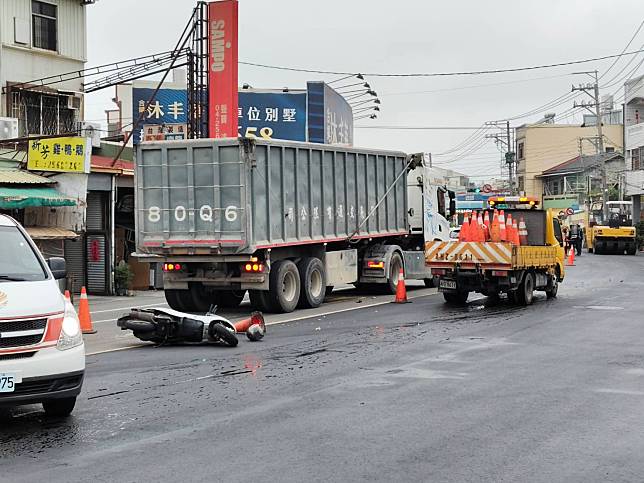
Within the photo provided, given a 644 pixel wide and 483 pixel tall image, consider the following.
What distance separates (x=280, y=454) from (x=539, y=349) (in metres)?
6.64

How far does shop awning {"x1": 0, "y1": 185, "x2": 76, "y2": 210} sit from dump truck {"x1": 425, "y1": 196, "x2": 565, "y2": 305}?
29.6 ft

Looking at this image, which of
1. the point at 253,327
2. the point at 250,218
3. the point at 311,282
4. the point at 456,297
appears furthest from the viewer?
the point at 456,297

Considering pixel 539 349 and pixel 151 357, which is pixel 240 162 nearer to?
pixel 151 357

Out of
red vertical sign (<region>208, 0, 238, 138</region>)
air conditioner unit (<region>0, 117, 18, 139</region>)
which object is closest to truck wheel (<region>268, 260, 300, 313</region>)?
air conditioner unit (<region>0, 117, 18, 139</region>)

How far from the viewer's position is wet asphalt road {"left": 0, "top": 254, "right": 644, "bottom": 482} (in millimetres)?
→ 6410

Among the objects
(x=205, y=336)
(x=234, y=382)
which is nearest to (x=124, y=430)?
(x=234, y=382)

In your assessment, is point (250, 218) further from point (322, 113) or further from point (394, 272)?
point (322, 113)

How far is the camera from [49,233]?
22.4 metres

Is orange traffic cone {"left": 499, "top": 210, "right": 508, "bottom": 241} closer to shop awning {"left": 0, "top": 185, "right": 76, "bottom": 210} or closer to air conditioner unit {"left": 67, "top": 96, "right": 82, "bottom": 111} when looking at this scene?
shop awning {"left": 0, "top": 185, "right": 76, "bottom": 210}

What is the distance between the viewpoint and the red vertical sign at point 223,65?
88.7ft

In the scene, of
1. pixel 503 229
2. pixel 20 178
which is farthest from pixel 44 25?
pixel 503 229

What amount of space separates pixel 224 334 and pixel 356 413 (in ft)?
16.6

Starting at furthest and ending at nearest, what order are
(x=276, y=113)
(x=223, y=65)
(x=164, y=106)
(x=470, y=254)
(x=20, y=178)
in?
(x=276, y=113)
(x=164, y=106)
(x=223, y=65)
(x=20, y=178)
(x=470, y=254)

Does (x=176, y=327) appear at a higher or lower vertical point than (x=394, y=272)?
lower
